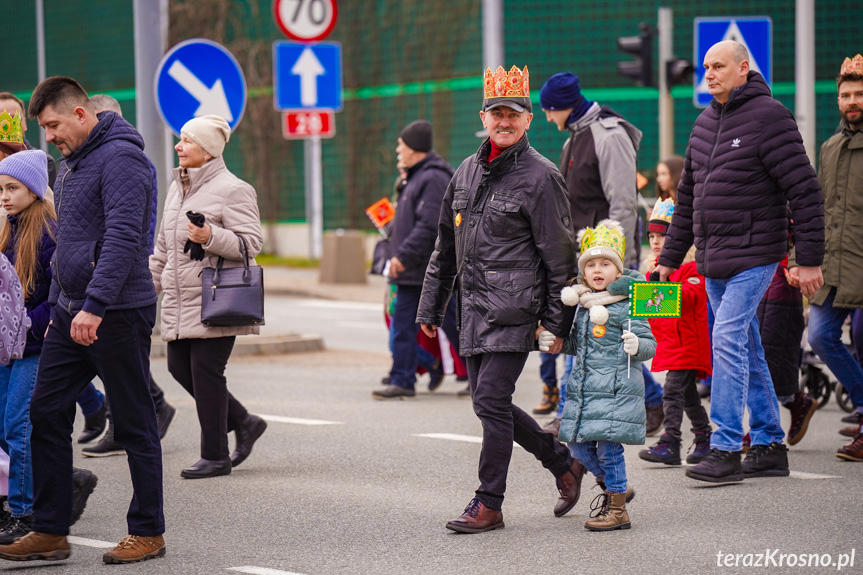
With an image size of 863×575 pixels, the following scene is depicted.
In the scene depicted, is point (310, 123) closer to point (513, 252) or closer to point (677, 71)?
point (677, 71)

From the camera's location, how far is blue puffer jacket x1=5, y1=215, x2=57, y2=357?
6.44 m

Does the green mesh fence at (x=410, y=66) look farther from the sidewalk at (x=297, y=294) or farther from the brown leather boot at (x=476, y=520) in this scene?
the brown leather boot at (x=476, y=520)

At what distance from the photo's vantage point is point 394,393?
1088 centimetres

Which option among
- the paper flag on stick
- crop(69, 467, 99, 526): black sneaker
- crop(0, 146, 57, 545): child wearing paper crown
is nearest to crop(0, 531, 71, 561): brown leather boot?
crop(0, 146, 57, 545): child wearing paper crown

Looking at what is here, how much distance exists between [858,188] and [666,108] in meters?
9.49

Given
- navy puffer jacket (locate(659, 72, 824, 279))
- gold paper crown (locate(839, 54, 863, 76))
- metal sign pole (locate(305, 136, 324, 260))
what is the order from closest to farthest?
navy puffer jacket (locate(659, 72, 824, 279)) < gold paper crown (locate(839, 54, 863, 76)) < metal sign pole (locate(305, 136, 324, 260))

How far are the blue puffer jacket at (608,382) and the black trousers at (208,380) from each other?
2186 millimetres

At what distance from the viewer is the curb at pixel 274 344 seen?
44.5 ft

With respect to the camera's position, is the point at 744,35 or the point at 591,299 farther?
the point at 744,35

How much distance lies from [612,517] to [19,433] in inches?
107

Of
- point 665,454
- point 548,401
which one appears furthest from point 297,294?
point 665,454

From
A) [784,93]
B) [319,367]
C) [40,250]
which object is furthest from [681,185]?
[784,93]

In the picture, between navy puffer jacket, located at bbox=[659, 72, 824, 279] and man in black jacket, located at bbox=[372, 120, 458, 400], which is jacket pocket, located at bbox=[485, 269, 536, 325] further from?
man in black jacket, located at bbox=[372, 120, 458, 400]

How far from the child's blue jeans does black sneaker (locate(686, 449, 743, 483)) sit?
38.7 inches
